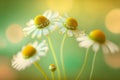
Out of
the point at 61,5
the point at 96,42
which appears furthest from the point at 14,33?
the point at 96,42

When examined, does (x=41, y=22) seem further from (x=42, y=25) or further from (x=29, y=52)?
(x=29, y=52)

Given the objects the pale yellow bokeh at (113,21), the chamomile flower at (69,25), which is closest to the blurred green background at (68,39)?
the pale yellow bokeh at (113,21)

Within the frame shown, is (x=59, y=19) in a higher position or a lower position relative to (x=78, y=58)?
higher

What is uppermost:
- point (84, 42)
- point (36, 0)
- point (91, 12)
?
point (36, 0)

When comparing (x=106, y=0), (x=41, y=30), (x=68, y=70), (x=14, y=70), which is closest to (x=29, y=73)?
(x=14, y=70)

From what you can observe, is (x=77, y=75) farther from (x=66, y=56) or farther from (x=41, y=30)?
(x=41, y=30)

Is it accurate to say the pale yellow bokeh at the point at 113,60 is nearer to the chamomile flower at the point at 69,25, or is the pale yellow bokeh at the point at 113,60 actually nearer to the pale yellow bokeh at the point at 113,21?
the pale yellow bokeh at the point at 113,21

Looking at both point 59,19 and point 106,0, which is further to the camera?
point 106,0

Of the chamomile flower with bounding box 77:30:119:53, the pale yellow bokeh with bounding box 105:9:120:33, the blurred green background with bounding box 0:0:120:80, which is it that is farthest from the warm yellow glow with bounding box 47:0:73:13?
the chamomile flower with bounding box 77:30:119:53
